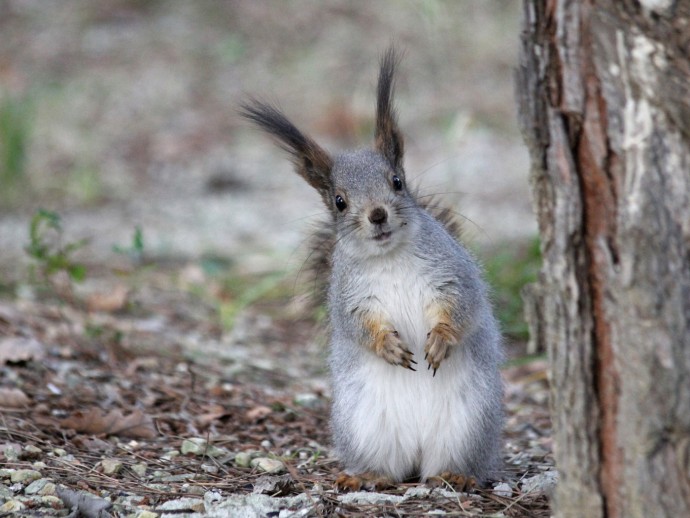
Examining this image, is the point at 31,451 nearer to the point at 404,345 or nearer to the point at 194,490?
the point at 194,490

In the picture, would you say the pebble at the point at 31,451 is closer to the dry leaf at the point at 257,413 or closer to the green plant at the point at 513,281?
the dry leaf at the point at 257,413

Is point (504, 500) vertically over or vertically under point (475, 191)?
under

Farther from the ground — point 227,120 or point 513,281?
point 227,120

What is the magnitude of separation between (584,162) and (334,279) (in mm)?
1206

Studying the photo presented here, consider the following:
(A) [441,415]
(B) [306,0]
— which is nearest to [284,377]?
(A) [441,415]

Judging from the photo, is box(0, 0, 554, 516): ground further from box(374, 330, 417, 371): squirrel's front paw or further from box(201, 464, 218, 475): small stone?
box(374, 330, 417, 371): squirrel's front paw

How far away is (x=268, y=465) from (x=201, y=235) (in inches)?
133

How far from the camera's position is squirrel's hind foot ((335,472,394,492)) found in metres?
2.50

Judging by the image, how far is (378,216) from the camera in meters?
2.55

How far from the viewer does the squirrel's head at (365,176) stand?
8.41ft

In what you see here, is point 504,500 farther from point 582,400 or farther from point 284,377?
point 284,377

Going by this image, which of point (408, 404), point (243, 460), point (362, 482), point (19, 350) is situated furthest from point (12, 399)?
point (408, 404)

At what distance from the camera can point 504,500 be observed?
237cm

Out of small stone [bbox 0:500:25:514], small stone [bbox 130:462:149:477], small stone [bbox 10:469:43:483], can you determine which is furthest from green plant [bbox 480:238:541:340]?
small stone [bbox 0:500:25:514]
